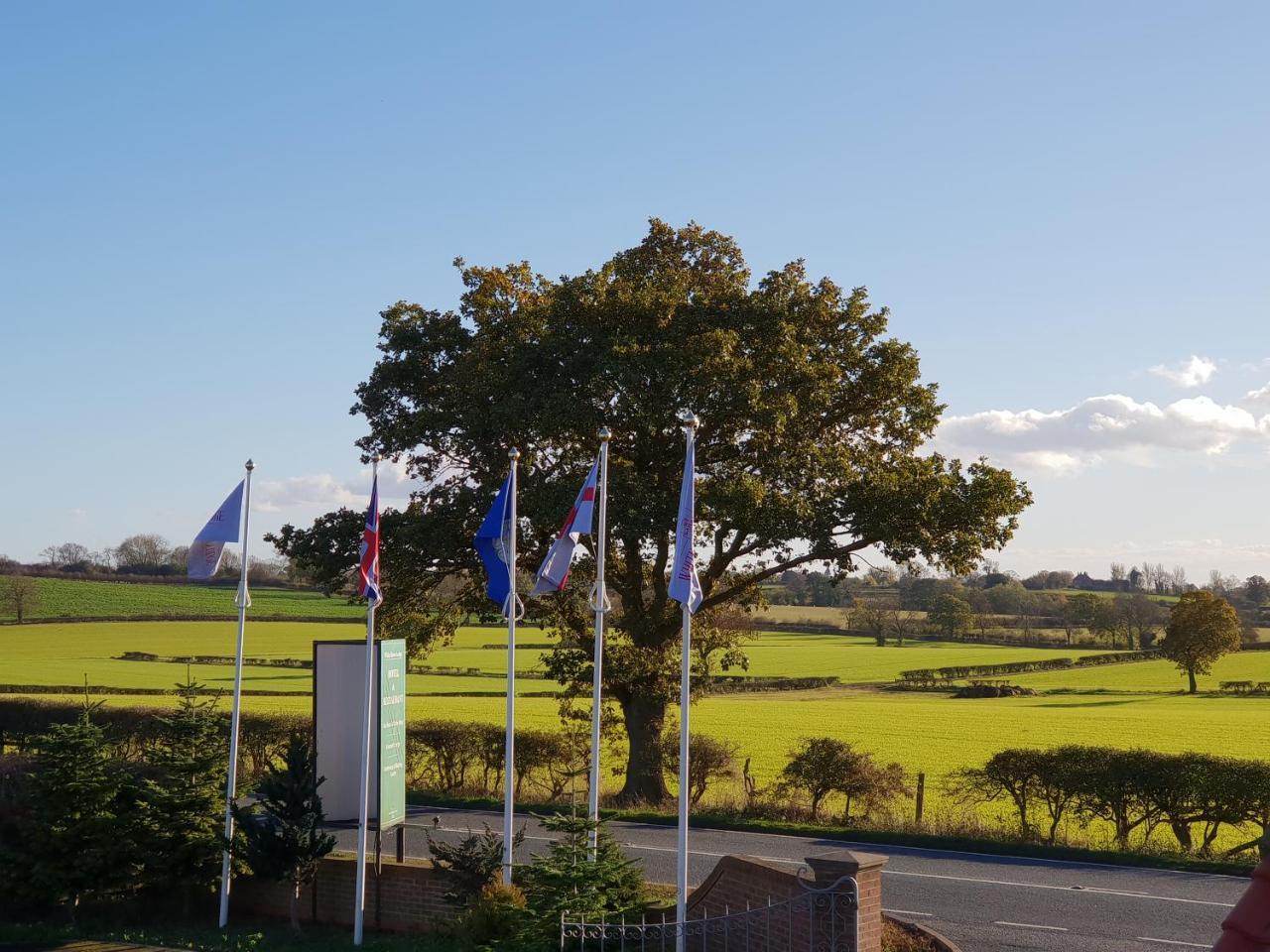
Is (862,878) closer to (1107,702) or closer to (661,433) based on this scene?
(661,433)

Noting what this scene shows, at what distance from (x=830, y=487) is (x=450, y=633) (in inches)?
425

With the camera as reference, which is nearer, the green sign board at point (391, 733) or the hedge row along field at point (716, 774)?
the green sign board at point (391, 733)

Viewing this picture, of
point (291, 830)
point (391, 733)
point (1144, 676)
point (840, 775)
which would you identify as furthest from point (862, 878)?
point (1144, 676)

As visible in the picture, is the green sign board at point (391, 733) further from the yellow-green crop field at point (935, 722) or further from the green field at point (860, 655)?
the green field at point (860, 655)

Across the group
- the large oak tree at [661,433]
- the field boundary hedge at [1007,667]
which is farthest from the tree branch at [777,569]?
the field boundary hedge at [1007,667]

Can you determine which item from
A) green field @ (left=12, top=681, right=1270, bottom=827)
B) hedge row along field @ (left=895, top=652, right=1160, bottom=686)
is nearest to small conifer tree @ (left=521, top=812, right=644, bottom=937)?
green field @ (left=12, top=681, right=1270, bottom=827)

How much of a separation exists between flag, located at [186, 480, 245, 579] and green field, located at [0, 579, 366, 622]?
252 feet

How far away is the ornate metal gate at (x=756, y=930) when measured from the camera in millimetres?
13672

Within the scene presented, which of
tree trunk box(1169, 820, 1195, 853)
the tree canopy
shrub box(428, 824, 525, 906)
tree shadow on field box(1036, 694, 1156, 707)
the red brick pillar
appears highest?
the tree canopy

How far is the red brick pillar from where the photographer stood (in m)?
13.7

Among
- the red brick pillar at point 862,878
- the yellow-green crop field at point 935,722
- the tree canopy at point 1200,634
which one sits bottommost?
the yellow-green crop field at point 935,722

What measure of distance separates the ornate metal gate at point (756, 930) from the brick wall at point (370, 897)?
3.10 meters

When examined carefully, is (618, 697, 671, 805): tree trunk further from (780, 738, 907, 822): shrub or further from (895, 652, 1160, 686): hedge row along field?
(895, 652, 1160, 686): hedge row along field

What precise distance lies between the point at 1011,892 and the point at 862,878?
768 centimetres
